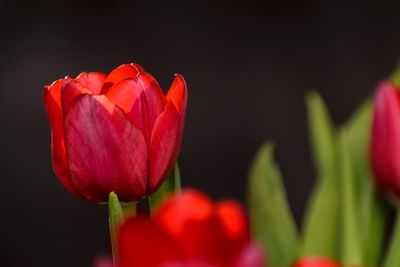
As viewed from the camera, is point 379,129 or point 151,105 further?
point 379,129

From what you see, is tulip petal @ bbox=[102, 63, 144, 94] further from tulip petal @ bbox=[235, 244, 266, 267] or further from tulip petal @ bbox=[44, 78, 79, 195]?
tulip petal @ bbox=[235, 244, 266, 267]

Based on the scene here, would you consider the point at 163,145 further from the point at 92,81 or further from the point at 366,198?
the point at 366,198

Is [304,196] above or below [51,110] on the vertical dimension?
below

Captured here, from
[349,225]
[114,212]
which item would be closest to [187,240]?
[114,212]

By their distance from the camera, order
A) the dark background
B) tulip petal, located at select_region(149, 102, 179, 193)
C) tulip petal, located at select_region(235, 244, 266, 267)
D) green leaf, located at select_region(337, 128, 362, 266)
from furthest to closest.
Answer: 1. the dark background
2. green leaf, located at select_region(337, 128, 362, 266)
3. tulip petal, located at select_region(149, 102, 179, 193)
4. tulip petal, located at select_region(235, 244, 266, 267)

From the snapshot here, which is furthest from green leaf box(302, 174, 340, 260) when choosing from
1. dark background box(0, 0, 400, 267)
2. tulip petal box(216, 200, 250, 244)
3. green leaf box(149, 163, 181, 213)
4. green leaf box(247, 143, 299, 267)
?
dark background box(0, 0, 400, 267)

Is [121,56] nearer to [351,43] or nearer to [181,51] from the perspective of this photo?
[181,51]

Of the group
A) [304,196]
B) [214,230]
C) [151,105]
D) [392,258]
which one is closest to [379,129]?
[392,258]
